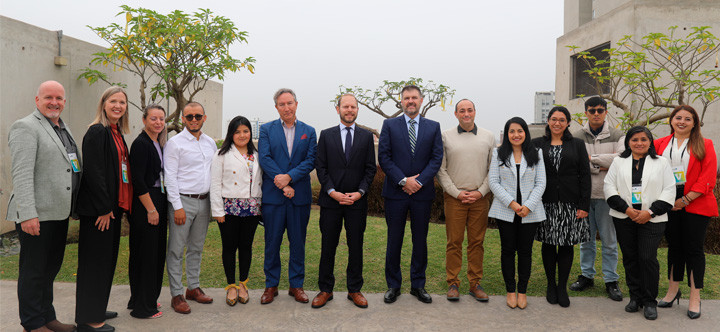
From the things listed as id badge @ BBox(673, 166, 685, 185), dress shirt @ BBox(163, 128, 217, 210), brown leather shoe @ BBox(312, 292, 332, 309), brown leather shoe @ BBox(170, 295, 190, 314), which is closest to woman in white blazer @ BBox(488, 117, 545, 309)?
id badge @ BBox(673, 166, 685, 185)

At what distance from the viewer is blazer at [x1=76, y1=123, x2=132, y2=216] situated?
3211 millimetres

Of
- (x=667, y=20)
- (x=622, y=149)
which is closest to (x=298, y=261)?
(x=622, y=149)

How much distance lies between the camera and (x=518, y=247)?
13.4ft

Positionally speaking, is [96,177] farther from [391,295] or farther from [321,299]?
[391,295]

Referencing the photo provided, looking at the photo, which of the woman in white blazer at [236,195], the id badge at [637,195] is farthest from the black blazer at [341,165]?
the id badge at [637,195]

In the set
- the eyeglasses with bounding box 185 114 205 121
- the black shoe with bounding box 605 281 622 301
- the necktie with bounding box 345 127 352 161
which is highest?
the eyeglasses with bounding box 185 114 205 121

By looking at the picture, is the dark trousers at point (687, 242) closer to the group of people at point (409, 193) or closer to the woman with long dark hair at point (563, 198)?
the group of people at point (409, 193)

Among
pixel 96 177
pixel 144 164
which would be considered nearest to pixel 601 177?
pixel 144 164

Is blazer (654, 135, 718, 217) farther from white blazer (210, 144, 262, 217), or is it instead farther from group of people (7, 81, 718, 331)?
white blazer (210, 144, 262, 217)

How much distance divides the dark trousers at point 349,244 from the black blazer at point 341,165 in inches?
3.3

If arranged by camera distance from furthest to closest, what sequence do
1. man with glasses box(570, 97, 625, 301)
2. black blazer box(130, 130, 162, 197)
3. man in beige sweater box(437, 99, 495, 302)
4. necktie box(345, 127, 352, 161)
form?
man with glasses box(570, 97, 625, 301) → man in beige sweater box(437, 99, 495, 302) → necktie box(345, 127, 352, 161) → black blazer box(130, 130, 162, 197)

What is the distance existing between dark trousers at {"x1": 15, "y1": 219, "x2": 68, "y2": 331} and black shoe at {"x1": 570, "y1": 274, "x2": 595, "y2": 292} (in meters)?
4.66

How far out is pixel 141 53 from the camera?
23.6 feet

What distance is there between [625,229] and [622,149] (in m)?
0.83
